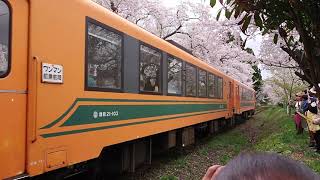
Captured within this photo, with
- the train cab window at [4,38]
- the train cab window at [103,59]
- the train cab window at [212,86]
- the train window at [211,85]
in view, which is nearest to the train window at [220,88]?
the train cab window at [212,86]

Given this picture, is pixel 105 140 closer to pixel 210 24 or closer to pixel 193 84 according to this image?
pixel 193 84

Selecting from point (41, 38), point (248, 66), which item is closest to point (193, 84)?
point (41, 38)

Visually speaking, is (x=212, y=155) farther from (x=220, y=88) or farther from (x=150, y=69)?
(x=220, y=88)

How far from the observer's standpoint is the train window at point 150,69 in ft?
23.5

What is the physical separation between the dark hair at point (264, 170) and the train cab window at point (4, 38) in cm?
339

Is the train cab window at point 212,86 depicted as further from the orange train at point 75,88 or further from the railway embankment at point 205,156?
the orange train at point 75,88

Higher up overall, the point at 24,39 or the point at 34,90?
the point at 24,39

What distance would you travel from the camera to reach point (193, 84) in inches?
429

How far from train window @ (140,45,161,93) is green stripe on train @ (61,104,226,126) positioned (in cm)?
35

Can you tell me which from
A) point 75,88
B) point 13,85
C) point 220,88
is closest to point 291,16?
point 13,85

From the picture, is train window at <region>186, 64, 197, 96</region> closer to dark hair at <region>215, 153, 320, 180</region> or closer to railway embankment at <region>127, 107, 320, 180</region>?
railway embankment at <region>127, 107, 320, 180</region>

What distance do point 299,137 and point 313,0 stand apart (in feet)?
35.2

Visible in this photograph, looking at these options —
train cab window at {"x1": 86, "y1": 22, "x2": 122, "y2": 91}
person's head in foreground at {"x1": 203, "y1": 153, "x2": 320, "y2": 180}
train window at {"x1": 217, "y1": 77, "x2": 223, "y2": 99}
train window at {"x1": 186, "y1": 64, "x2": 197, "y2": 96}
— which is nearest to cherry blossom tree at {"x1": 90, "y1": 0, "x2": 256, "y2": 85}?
train window at {"x1": 217, "y1": 77, "x2": 223, "y2": 99}

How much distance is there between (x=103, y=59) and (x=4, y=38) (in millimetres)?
1919
